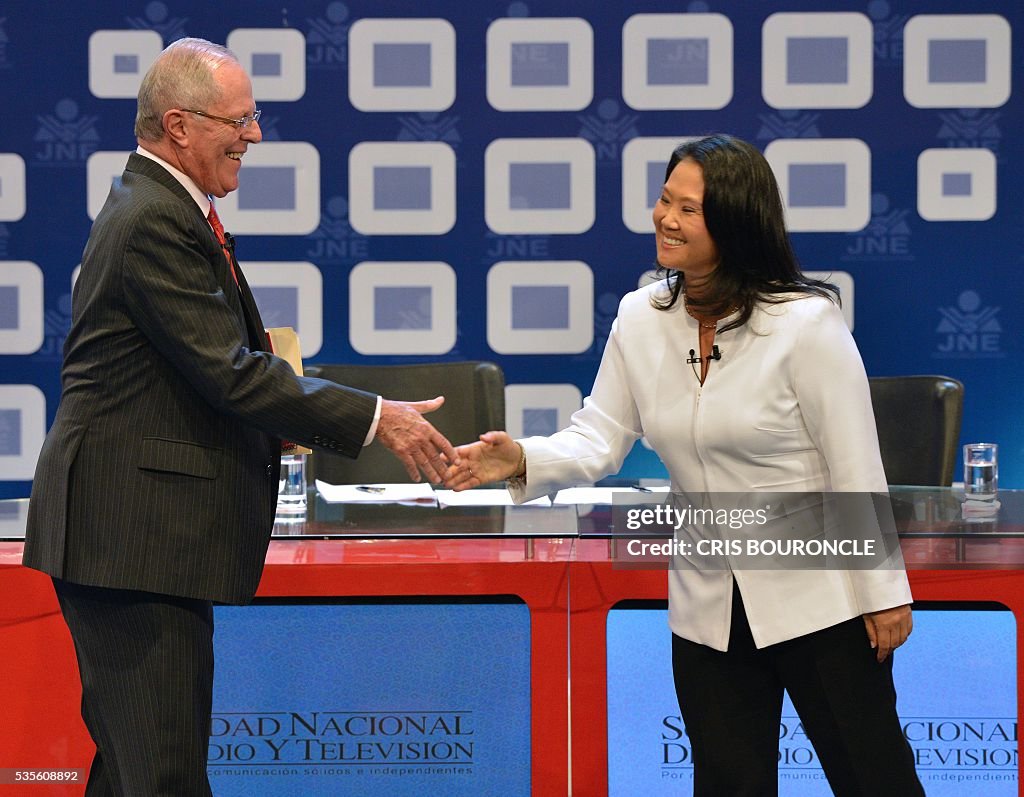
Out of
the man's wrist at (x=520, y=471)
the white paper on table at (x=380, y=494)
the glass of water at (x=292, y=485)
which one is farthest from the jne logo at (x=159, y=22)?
the man's wrist at (x=520, y=471)

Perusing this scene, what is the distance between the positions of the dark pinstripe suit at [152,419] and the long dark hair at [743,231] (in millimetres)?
742

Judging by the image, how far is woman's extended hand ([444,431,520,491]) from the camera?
2.25 metres

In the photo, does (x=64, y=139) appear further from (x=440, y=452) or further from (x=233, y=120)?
(x=440, y=452)

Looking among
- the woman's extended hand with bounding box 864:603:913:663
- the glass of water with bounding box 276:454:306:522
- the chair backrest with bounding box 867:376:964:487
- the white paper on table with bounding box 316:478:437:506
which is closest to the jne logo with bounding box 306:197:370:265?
the white paper on table with bounding box 316:478:437:506

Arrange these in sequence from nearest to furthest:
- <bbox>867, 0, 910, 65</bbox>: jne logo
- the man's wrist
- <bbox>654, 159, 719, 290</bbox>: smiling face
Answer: <bbox>654, 159, 719, 290</bbox>: smiling face
the man's wrist
<bbox>867, 0, 910, 65</bbox>: jne logo

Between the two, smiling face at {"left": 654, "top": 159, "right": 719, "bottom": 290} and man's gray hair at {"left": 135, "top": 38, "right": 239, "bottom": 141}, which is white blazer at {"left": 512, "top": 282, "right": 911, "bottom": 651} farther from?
man's gray hair at {"left": 135, "top": 38, "right": 239, "bottom": 141}

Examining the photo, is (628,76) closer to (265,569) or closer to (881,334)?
(881,334)

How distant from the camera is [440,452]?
7.46 feet

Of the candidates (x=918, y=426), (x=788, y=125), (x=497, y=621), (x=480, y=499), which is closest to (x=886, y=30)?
(x=788, y=125)

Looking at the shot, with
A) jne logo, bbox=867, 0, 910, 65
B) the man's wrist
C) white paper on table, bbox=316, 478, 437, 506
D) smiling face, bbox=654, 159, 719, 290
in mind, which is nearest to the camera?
smiling face, bbox=654, 159, 719, 290

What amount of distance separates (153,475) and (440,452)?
57 centimetres

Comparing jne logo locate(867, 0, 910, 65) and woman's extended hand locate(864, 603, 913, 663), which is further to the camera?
Result: jne logo locate(867, 0, 910, 65)

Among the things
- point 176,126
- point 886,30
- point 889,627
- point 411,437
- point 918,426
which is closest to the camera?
point 889,627

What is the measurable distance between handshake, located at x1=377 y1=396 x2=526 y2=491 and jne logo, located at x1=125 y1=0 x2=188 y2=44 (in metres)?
3.14
